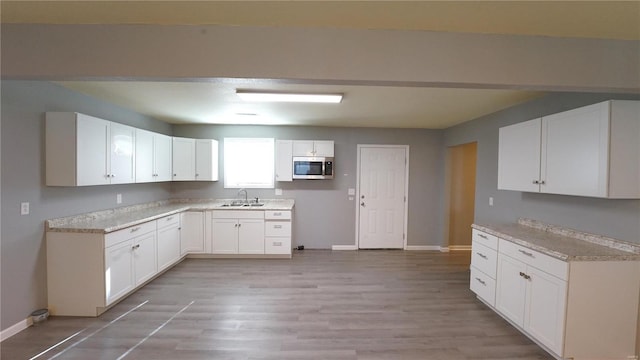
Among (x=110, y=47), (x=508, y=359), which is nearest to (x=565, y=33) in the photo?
(x=508, y=359)

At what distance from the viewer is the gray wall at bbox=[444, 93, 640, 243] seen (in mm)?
2232

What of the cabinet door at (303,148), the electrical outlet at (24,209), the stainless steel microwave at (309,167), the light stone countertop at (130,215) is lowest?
the light stone countertop at (130,215)

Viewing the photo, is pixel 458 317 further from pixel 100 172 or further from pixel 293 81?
pixel 100 172

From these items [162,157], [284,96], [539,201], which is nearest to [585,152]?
[539,201]

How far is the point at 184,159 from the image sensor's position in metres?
4.77

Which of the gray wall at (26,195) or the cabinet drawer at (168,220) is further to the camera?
the cabinet drawer at (168,220)

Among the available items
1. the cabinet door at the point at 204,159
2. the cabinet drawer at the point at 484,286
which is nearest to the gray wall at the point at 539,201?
the cabinet drawer at the point at 484,286

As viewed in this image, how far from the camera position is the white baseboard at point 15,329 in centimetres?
231

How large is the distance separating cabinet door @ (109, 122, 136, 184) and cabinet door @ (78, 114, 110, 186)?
9 cm

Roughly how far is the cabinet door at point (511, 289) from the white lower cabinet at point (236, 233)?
136 inches

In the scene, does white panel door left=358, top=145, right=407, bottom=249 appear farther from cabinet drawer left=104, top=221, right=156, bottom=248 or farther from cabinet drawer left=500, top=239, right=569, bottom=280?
cabinet drawer left=104, top=221, right=156, bottom=248

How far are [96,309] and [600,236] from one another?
195 inches

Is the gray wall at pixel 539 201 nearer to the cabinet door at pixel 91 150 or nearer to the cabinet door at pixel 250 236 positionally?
the cabinet door at pixel 250 236

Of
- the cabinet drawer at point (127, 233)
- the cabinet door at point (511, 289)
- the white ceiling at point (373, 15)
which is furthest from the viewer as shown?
the cabinet drawer at point (127, 233)
